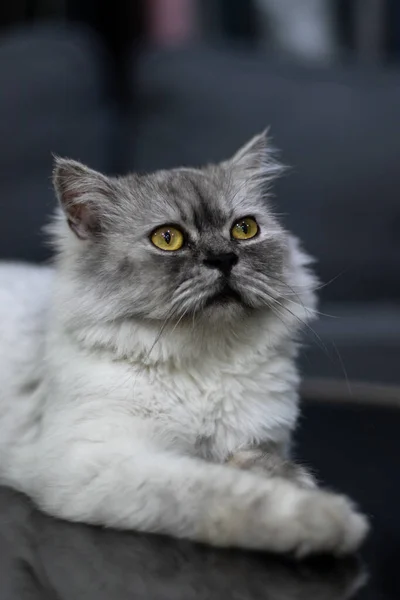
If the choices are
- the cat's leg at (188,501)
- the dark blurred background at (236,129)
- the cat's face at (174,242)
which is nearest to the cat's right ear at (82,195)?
the cat's face at (174,242)

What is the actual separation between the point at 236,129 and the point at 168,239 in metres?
1.50

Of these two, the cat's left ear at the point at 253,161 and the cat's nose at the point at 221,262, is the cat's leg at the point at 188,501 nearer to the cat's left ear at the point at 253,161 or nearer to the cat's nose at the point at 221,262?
the cat's nose at the point at 221,262

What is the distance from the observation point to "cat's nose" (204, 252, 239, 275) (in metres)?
1.38

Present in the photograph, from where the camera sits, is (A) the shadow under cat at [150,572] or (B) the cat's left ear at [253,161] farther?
(B) the cat's left ear at [253,161]

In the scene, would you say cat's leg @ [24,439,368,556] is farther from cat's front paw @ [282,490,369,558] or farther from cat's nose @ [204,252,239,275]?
cat's nose @ [204,252,239,275]

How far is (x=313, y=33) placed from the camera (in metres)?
4.19

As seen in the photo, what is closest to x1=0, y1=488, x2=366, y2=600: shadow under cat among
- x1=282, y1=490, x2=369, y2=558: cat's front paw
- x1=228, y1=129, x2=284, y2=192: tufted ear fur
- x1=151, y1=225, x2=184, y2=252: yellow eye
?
x1=282, y1=490, x2=369, y2=558: cat's front paw

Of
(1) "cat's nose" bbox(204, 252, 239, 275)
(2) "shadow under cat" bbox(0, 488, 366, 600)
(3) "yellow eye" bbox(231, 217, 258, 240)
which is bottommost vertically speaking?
(2) "shadow under cat" bbox(0, 488, 366, 600)

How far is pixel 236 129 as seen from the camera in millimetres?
2855

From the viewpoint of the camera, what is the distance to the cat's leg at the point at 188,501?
107cm

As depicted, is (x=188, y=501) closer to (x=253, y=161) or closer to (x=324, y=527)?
(x=324, y=527)

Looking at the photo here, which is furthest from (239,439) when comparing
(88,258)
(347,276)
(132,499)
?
(347,276)

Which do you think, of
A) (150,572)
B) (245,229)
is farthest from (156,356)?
(150,572)

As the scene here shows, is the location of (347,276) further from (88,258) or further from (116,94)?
(88,258)
